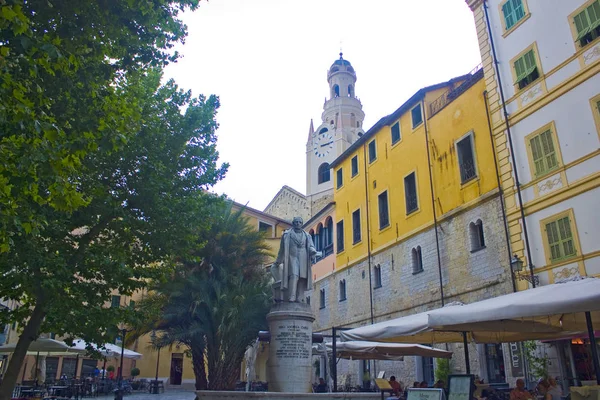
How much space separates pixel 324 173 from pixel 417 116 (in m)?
33.9

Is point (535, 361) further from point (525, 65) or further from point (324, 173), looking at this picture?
point (324, 173)

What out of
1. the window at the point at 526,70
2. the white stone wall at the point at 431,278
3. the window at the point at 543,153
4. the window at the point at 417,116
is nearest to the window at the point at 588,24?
the window at the point at 526,70

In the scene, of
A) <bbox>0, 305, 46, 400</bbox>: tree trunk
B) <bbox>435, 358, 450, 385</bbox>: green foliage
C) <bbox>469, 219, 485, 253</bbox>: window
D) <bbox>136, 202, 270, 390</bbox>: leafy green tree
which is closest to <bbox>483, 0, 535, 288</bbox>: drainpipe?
<bbox>469, 219, 485, 253</bbox>: window

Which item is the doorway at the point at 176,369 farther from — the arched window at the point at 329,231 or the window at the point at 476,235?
the window at the point at 476,235

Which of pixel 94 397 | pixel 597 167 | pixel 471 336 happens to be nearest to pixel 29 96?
pixel 471 336

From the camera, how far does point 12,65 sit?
6473 millimetres

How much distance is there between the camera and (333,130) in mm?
59500

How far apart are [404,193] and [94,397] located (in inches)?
667

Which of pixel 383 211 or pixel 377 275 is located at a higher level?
pixel 383 211

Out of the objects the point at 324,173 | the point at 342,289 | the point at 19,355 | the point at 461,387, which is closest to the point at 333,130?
the point at 324,173

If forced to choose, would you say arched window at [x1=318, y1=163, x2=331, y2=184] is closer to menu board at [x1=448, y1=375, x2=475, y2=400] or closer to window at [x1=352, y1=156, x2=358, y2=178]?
window at [x1=352, y1=156, x2=358, y2=178]

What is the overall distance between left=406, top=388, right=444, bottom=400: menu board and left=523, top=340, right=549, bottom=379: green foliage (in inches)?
324

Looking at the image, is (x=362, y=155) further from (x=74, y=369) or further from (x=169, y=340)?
(x=74, y=369)

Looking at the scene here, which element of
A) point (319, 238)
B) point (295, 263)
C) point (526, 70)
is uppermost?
point (526, 70)
